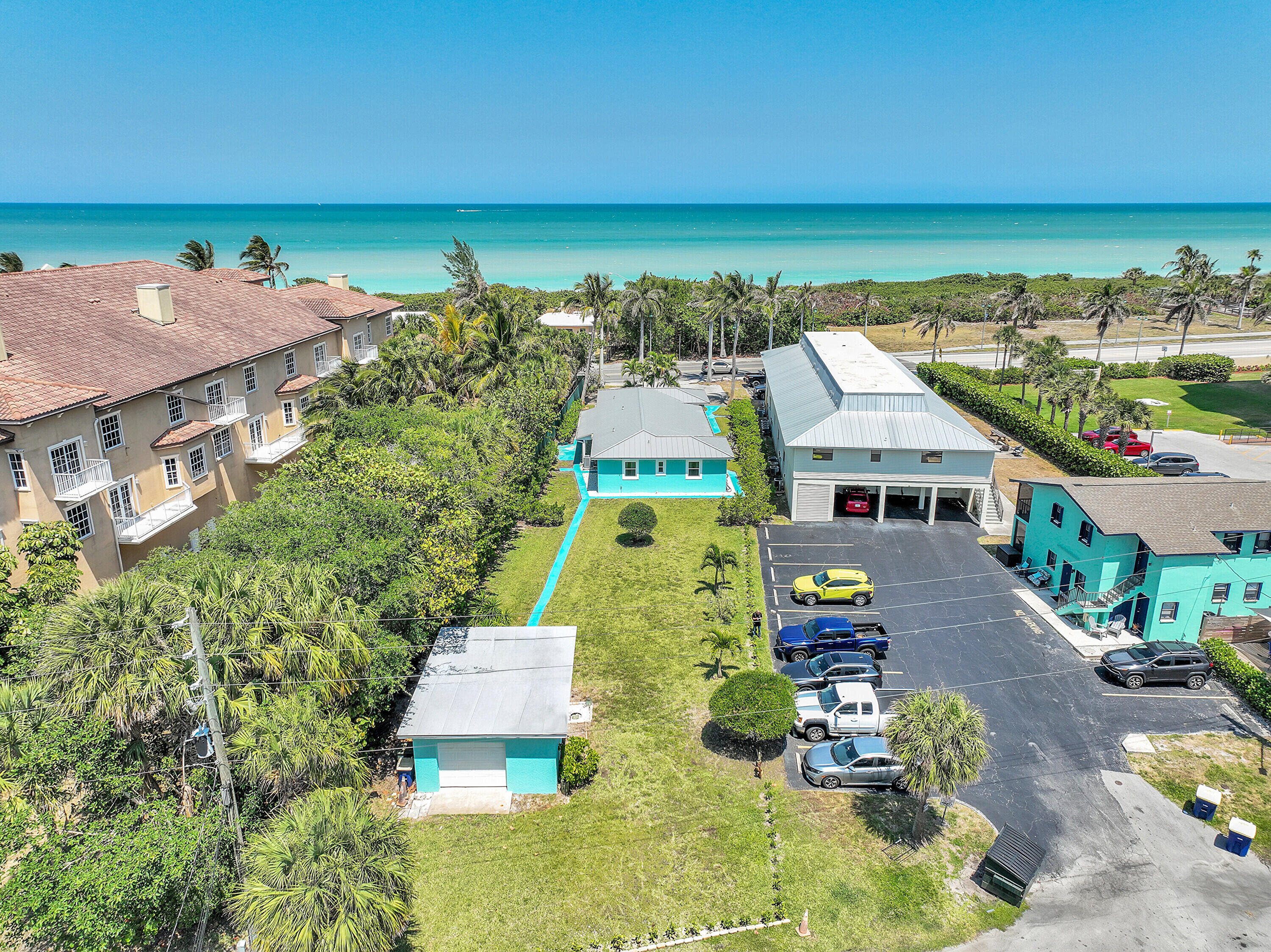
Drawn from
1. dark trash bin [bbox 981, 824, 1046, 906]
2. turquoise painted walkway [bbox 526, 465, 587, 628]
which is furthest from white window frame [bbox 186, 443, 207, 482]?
dark trash bin [bbox 981, 824, 1046, 906]

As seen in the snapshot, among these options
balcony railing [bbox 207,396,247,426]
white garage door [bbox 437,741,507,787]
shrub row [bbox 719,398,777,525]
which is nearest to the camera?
white garage door [bbox 437,741,507,787]

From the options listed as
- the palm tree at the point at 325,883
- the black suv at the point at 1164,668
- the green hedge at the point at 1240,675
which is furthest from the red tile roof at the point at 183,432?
the green hedge at the point at 1240,675

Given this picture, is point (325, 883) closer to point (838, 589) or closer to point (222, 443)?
point (838, 589)

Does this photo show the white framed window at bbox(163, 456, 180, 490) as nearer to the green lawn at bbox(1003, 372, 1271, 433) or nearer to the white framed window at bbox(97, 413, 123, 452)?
A: the white framed window at bbox(97, 413, 123, 452)

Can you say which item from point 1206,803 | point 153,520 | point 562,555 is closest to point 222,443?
point 153,520

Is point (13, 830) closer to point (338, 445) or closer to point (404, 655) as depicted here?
point (404, 655)
